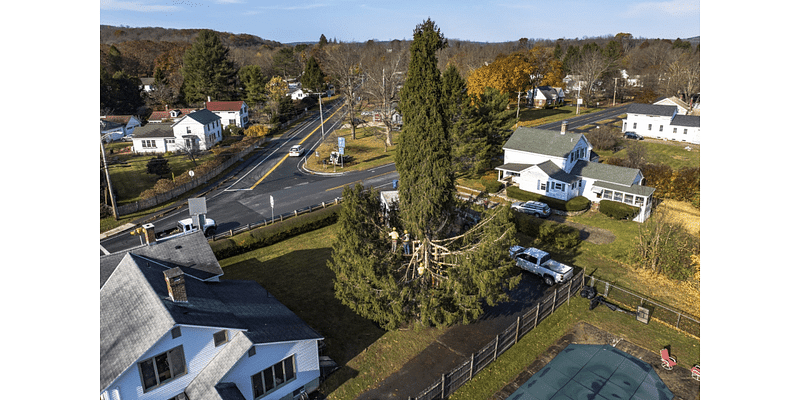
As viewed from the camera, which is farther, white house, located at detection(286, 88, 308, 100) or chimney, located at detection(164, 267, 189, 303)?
white house, located at detection(286, 88, 308, 100)

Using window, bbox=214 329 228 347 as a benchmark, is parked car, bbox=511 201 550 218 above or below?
above

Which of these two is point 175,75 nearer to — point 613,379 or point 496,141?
point 496,141

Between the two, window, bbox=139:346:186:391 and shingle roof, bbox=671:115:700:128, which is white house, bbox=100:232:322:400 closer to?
window, bbox=139:346:186:391

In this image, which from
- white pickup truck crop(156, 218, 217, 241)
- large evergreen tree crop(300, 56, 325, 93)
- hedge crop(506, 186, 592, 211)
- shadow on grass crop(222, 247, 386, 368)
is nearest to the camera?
shadow on grass crop(222, 247, 386, 368)

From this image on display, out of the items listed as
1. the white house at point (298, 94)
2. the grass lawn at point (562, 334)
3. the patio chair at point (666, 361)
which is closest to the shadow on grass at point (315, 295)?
the grass lawn at point (562, 334)

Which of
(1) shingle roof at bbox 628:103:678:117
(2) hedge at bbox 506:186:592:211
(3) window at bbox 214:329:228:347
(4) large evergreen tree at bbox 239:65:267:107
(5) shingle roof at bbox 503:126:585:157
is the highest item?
(4) large evergreen tree at bbox 239:65:267:107

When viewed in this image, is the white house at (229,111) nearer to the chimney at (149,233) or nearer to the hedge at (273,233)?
the hedge at (273,233)

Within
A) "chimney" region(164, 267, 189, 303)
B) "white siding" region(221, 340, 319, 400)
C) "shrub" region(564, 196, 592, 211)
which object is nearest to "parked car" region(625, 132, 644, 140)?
"shrub" region(564, 196, 592, 211)
